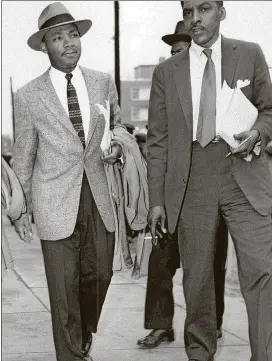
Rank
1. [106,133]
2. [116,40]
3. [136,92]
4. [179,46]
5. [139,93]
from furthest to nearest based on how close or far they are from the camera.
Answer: [139,93], [136,92], [116,40], [179,46], [106,133]

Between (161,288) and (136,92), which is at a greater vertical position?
(161,288)

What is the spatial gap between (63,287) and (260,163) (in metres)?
1.38

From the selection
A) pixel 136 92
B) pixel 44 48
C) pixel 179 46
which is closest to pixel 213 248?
pixel 44 48

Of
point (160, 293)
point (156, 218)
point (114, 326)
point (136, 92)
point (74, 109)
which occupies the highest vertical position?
point (74, 109)

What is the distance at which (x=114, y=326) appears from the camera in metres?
7.23

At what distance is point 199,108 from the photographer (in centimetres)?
499

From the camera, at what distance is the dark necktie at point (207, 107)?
491 cm

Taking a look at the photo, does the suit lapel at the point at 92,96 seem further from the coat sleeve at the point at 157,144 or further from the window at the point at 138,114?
the window at the point at 138,114

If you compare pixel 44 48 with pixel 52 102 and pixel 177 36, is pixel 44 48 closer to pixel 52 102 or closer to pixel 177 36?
pixel 52 102

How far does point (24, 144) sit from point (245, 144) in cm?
138

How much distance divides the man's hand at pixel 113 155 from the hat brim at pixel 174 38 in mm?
1388

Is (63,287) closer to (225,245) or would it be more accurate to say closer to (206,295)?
(206,295)

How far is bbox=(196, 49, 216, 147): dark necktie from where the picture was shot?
4.91 metres

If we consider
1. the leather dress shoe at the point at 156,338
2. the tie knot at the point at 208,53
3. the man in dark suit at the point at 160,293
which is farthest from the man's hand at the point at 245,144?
the leather dress shoe at the point at 156,338
